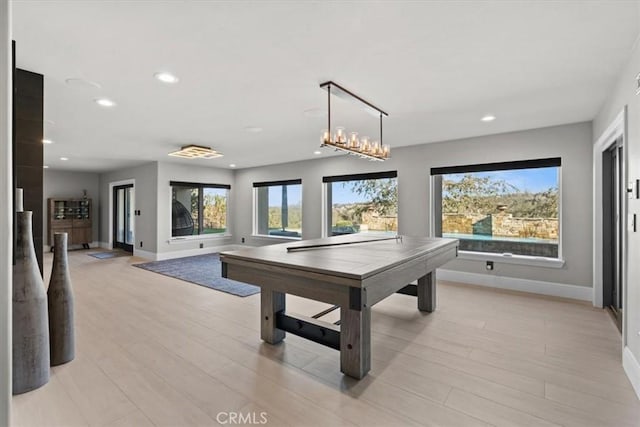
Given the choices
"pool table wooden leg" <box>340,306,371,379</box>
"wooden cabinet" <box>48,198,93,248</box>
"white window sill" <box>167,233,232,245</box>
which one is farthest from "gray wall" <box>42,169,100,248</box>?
"pool table wooden leg" <box>340,306,371,379</box>

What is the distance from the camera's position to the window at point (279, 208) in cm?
720

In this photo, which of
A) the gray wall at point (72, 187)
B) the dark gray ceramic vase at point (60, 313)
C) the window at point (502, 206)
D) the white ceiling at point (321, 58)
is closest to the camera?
the white ceiling at point (321, 58)

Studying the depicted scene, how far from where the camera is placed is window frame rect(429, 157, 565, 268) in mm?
4082

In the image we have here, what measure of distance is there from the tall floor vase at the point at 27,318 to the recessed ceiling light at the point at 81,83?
4.04 ft

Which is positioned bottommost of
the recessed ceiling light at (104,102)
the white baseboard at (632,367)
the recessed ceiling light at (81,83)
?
the white baseboard at (632,367)

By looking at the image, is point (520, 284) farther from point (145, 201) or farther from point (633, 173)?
point (145, 201)

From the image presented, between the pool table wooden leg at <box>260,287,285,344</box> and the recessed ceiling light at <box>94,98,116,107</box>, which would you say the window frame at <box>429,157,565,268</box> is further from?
Result: the recessed ceiling light at <box>94,98,116,107</box>

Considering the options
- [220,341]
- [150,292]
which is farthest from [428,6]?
[150,292]

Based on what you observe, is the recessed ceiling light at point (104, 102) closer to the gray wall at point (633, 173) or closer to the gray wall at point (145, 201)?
the gray wall at point (145, 201)

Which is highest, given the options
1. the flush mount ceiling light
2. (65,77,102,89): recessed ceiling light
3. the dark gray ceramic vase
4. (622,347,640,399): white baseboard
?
(65,77,102,89): recessed ceiling light

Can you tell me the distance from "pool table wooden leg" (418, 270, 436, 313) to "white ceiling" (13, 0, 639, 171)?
1883 millimetres

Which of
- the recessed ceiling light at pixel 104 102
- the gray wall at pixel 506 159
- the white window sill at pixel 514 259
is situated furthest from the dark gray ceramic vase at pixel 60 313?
the white window sill at pixel 514 259

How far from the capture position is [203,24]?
1810 millimetres

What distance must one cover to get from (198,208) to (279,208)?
210cm
